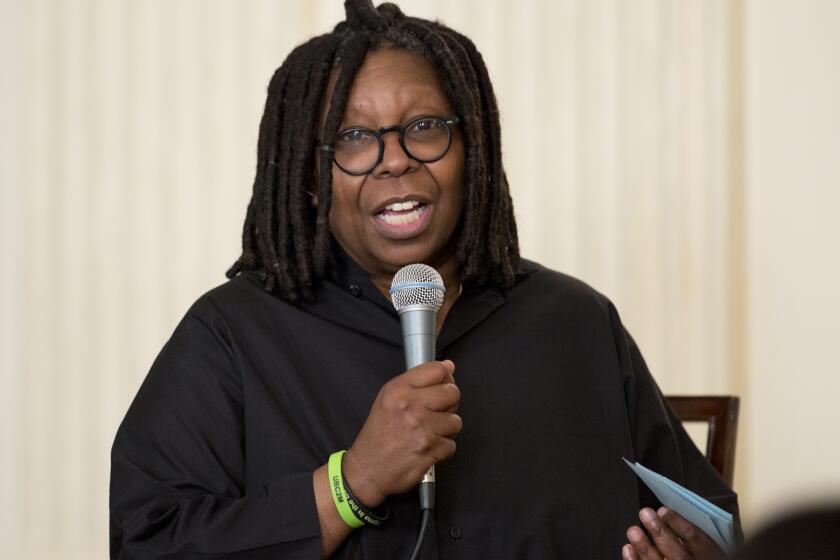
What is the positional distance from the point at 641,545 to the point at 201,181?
8.45 ft

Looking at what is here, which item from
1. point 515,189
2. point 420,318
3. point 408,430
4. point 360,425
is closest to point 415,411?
point 408,430

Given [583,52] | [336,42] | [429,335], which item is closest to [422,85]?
[336,42]

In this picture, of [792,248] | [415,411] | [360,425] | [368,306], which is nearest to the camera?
[415,411]

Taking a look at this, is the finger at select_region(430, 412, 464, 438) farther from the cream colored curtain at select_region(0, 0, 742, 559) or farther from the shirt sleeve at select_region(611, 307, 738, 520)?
the cream colored curtain at select_region(0, 0, 742, 559)

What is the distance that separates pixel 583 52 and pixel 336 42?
1.91m

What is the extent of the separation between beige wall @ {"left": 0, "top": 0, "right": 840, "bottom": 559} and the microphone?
2.19m

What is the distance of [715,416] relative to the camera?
2.61 meters

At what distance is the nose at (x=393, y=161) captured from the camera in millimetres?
2025

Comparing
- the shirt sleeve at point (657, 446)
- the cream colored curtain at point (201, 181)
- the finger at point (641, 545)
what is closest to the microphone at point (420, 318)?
the finger at point (641, 545)

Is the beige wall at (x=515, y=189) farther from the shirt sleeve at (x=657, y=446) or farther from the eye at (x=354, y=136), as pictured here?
the eye at (x=354, y=136)

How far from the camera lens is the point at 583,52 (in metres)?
3.92

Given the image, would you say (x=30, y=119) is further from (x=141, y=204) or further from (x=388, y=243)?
(x=388, y=243)

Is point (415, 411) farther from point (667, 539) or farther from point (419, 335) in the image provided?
point (667, 539)

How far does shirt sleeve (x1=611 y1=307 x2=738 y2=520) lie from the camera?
7.20 ft
